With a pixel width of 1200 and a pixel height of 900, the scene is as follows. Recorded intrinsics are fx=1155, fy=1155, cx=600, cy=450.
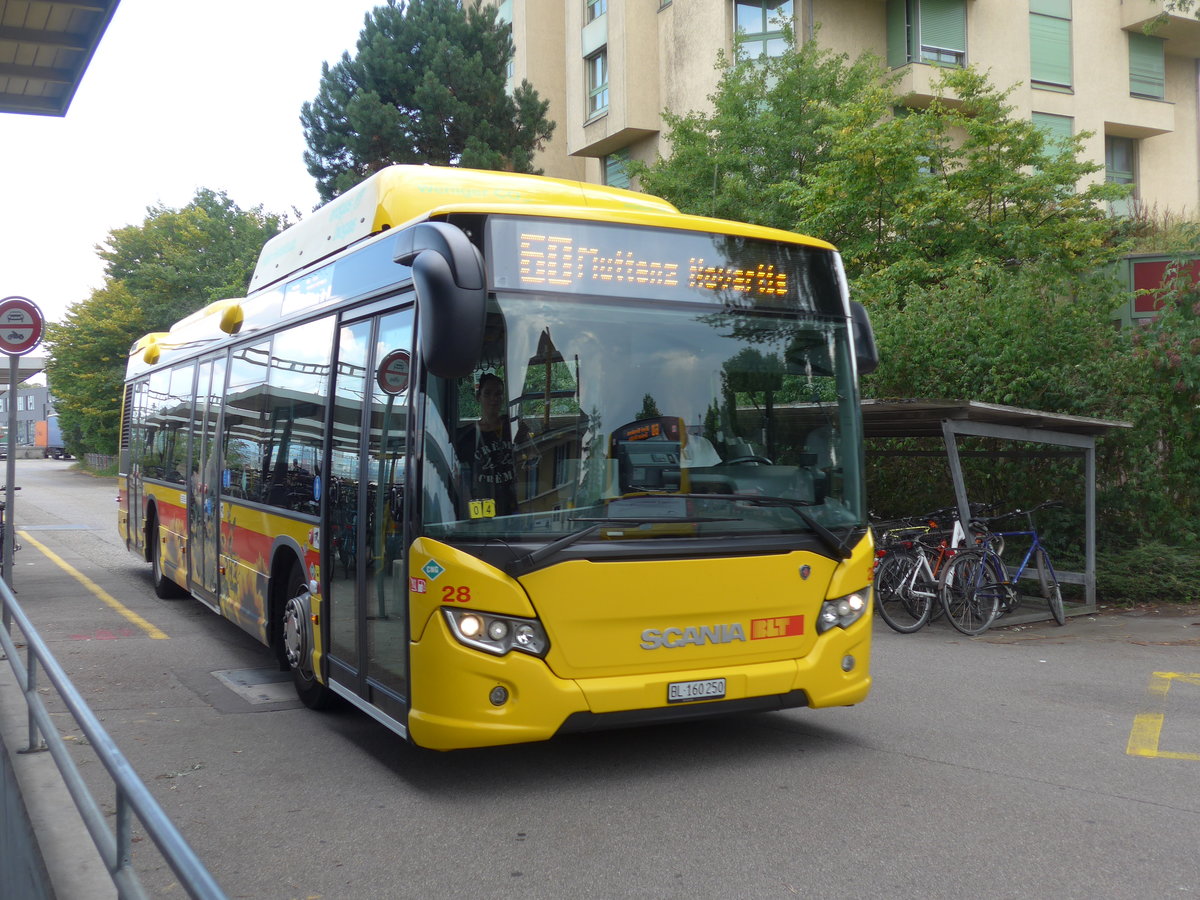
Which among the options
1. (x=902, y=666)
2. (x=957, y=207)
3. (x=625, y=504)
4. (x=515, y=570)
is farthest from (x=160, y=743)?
(x=957, y=207)

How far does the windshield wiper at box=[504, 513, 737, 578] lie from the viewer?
211 inches

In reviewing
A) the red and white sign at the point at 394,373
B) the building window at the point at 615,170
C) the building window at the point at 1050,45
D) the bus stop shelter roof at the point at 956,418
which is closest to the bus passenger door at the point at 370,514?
the red and white sign at the point at 394,373

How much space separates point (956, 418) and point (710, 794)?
650 centimetres

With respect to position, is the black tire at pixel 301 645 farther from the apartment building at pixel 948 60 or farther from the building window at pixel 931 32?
the building window at pixel 931 32

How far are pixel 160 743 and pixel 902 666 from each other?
18.4 feet

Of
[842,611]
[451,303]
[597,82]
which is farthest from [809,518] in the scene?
[597,82]

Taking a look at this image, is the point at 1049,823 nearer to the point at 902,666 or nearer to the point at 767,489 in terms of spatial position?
the point at 767,489

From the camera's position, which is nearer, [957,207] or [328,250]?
[328,250]

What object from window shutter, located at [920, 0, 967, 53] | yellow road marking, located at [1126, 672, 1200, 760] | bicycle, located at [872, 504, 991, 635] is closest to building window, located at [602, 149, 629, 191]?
window shutter, located at [920, 0, 967, 53]

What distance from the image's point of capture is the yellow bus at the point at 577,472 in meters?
5.39

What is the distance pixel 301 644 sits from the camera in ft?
24.0

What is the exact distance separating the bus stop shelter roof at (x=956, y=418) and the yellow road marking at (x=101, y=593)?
6.87m

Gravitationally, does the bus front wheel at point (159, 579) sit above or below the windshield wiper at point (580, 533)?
below

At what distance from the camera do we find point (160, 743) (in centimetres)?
666
